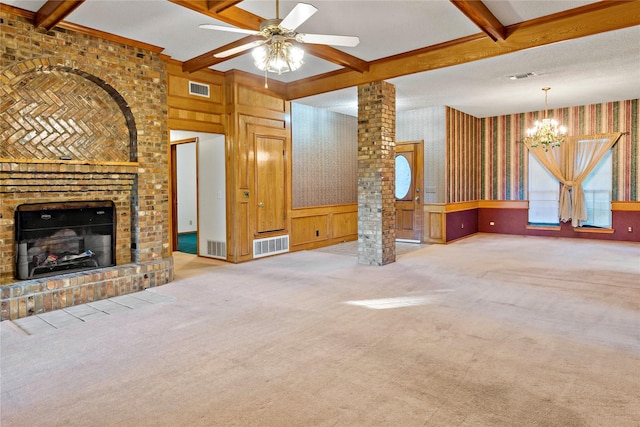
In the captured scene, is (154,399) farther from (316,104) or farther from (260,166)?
(316,104)

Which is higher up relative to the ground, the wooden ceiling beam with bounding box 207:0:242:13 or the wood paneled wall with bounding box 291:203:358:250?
the wooden ceiling beam with bounding box 207:0:242:13

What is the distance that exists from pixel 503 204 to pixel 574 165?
1718 millimetres

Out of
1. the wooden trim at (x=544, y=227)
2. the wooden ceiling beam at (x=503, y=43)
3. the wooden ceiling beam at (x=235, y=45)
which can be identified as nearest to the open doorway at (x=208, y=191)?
the wooden ceiling beam at (x=235, y=45)

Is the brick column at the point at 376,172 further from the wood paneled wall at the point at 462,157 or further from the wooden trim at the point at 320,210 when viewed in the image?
the wood paneled wall at the point at 462,157

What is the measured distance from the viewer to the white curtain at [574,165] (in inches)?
353

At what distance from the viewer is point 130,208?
5.31 meters

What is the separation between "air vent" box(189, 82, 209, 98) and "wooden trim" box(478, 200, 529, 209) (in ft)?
23.6

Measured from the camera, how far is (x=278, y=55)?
349 centimetres

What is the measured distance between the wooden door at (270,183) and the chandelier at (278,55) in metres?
3.49

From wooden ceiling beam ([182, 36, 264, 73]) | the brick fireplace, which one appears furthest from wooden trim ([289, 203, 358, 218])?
wooden ceiling beam ([182, 36, 264, 73])

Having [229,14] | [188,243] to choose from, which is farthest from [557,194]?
[229,14]

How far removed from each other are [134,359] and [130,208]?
9.08ft

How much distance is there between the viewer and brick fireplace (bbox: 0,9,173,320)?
4.22 m

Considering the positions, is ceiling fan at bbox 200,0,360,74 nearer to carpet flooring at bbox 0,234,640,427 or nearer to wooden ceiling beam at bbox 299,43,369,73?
wooden ceiling beam at bbox 299,43,369,73
